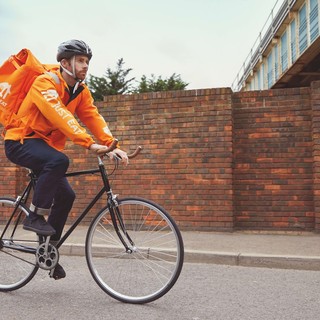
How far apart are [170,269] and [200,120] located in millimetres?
4449

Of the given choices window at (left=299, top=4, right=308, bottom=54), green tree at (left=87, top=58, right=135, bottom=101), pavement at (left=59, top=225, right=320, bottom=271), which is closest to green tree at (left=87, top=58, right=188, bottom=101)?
green tree at (left=87, top=58, right=135, bottom=101)

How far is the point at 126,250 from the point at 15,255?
1.03 metres

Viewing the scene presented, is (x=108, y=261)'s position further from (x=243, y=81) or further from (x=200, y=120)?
(x=243, y=81)

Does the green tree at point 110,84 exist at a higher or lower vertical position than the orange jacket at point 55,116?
higher

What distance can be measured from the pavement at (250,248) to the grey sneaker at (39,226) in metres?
2.49

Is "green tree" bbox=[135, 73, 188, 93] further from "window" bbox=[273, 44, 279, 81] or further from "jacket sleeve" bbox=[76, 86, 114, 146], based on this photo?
"jacket sleeve" bbox=[76, 86, 114, 146]

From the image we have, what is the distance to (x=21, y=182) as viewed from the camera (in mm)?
8531

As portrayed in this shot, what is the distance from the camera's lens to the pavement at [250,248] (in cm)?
521

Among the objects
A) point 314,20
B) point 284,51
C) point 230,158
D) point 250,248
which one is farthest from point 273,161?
point 284,51

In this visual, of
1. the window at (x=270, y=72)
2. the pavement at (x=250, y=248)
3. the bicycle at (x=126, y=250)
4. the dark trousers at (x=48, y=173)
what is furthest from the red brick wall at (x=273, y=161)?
Result: the window at (x=270, y=72)

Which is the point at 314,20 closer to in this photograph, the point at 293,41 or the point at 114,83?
the point at 293,41

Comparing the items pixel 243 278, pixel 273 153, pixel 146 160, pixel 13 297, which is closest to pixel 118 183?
pixel 146 160

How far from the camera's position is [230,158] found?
24.0 feet

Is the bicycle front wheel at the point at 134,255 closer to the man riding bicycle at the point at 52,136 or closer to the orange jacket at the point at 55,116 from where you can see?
the man riding bicycle at the point at 52,136
